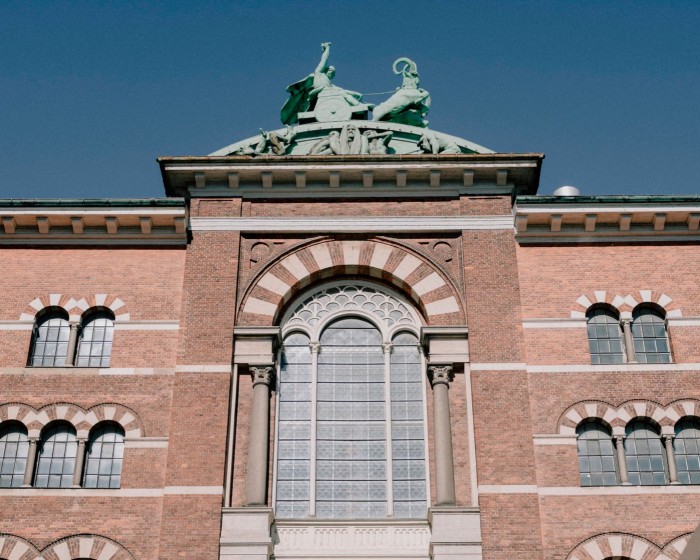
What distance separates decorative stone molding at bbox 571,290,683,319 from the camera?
25.5 metres

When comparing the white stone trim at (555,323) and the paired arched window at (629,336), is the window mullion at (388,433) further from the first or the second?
the paired arched window at (629,336)

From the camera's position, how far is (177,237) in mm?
26562

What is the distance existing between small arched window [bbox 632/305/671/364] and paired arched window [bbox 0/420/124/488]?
1212cm

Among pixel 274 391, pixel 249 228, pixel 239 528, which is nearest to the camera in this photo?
pixel 239 528

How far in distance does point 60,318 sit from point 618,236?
1378 cm

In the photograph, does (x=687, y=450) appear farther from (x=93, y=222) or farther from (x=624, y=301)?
(x=93, y=222)

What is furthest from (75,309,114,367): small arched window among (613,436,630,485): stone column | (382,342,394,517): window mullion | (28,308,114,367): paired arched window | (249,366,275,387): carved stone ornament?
(613,436,630,485): stone column

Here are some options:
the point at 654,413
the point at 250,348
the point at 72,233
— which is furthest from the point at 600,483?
the point at 72,233

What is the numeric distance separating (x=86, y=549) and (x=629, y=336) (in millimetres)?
13094

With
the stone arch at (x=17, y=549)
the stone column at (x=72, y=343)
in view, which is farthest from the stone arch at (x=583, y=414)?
the stone arch at (x=17, y=549)

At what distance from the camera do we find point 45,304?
84.5 ft

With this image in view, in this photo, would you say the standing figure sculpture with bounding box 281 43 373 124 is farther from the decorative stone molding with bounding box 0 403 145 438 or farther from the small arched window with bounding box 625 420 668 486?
the small arched window with bounding box 625 420 668 486

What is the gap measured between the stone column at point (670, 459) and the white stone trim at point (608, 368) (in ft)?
5.45

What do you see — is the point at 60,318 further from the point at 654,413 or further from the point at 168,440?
the point at 654,413
